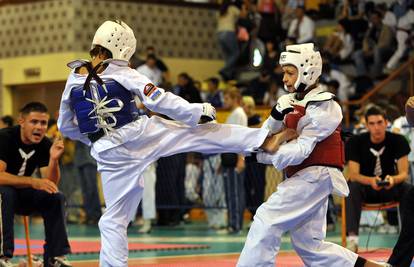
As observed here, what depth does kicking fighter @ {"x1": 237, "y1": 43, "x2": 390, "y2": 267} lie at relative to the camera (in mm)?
7414

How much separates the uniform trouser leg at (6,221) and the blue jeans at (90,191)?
7.27 metres

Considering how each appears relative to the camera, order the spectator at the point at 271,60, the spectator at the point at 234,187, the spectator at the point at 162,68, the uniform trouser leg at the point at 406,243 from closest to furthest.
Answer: the uniform trouser leg at the point at 406,243 < the spectator at the point at 234,187 < the spectator at the point at 162,68 < the spectator at the point at 271,60

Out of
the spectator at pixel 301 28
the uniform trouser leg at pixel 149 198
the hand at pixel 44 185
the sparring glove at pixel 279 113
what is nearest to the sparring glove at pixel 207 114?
the sparring glove at pixel 279 113

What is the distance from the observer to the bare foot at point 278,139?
24.8 ft

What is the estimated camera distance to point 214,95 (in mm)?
18094

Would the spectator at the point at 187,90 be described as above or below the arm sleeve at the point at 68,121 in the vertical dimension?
below

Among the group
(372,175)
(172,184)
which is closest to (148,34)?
(172,184)

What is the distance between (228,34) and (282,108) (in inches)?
529

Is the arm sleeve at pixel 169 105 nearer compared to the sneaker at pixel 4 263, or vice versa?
the arm sleeve at pixel 169 105

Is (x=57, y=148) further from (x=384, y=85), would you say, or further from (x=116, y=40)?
(x=384, y=85)

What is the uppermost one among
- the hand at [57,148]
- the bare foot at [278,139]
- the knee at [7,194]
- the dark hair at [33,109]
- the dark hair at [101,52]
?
the dark hair at [101,52]

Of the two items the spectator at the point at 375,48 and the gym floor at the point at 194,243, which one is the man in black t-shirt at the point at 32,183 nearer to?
the gym floor at the point at 194,243

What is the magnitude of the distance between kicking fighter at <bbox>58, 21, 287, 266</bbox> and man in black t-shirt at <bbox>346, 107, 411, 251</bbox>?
12.8ft

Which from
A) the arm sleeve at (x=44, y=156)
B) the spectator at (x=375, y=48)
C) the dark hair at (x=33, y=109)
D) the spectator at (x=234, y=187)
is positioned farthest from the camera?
the spectator at (x=375, y=48)
